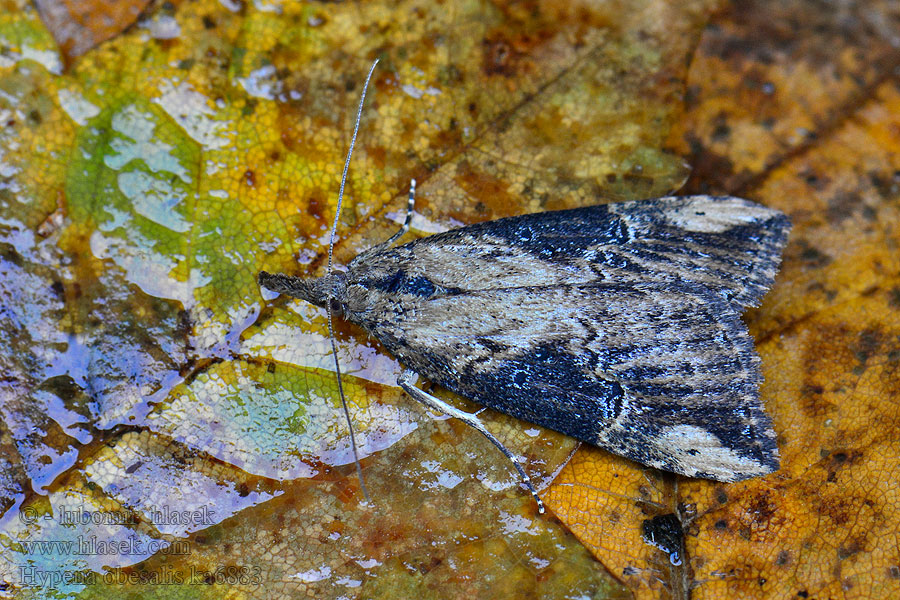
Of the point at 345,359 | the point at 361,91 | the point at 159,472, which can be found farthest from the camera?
the point at 361,91

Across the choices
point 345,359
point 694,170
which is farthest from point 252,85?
point 694,170

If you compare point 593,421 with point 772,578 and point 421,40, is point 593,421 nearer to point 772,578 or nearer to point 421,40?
point 772,578

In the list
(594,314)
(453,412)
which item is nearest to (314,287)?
(453,412)

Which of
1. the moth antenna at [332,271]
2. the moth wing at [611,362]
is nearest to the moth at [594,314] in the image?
the moth wing at [611,362]

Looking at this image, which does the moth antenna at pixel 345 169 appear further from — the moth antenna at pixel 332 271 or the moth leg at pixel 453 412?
→ the moth leg at pixel 453 412

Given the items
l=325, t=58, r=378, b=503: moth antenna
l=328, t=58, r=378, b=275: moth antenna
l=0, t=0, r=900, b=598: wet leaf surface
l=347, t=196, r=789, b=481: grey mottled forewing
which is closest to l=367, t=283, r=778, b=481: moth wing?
l=347, t=196, r=789, b=481: grey mottled forewing

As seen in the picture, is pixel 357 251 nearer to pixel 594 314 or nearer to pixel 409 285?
pixel 409 285

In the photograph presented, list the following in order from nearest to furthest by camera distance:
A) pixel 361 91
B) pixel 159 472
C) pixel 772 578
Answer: pixel 772 578 → pixel 159 472 → pixel 361 91

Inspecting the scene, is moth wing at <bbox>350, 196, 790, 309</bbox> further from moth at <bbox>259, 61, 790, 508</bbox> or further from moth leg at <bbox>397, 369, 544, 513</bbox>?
moth leg at <bbox>397, 369, 544, 513</bbox>
